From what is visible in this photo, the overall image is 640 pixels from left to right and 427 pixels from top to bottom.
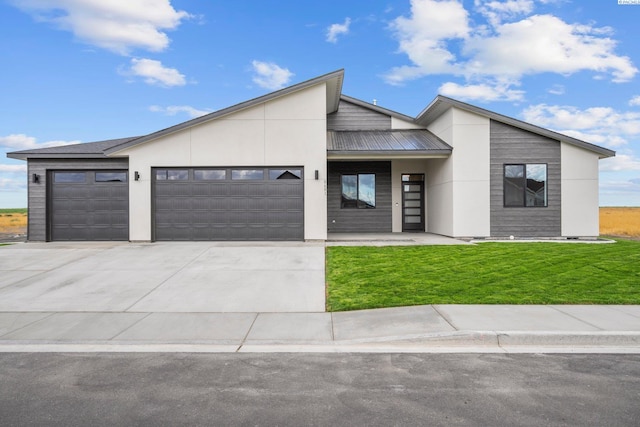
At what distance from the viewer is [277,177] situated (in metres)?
14.1

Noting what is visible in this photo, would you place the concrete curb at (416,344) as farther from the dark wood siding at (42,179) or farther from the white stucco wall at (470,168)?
the dark wood siding at (42,179)

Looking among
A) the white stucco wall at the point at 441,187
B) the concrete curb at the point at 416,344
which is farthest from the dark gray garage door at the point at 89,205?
the white stucco wall at the point at 441,187

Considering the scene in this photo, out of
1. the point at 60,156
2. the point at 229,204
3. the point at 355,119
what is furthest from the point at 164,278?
the point at 355,119

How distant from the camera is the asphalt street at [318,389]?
3277 mm

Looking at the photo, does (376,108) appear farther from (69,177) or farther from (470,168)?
(69,177)

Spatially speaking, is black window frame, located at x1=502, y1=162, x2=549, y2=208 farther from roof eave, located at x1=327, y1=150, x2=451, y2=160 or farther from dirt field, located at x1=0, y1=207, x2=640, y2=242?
dirt field, located at x1=0, y1=207, x2=640, y2=242

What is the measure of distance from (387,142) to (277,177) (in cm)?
496

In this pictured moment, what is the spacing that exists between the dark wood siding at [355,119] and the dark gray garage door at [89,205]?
31.6 feet

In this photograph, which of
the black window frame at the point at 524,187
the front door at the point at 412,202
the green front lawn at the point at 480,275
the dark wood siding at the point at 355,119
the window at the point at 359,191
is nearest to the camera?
the green front lawn at the point at 480,275

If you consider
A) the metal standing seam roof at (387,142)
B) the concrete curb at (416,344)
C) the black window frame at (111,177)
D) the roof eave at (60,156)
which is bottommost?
the concrete curb at (416,344)

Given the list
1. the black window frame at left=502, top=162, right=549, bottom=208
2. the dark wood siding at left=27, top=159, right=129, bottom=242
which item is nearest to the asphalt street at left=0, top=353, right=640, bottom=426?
the dark wood siding at left=27, top=159, right=129, bottom=242

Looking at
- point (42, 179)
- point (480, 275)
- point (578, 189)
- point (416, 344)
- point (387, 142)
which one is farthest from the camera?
point (387, 142)

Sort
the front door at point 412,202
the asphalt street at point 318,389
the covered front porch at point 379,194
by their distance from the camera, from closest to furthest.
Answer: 1. the asphalt street at point 318,389
2. the covered front porch at point 379,194
3. the front door at point 412,202

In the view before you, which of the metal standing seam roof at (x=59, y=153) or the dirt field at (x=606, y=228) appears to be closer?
the metal standing seam roof at (x=59, y=153)
